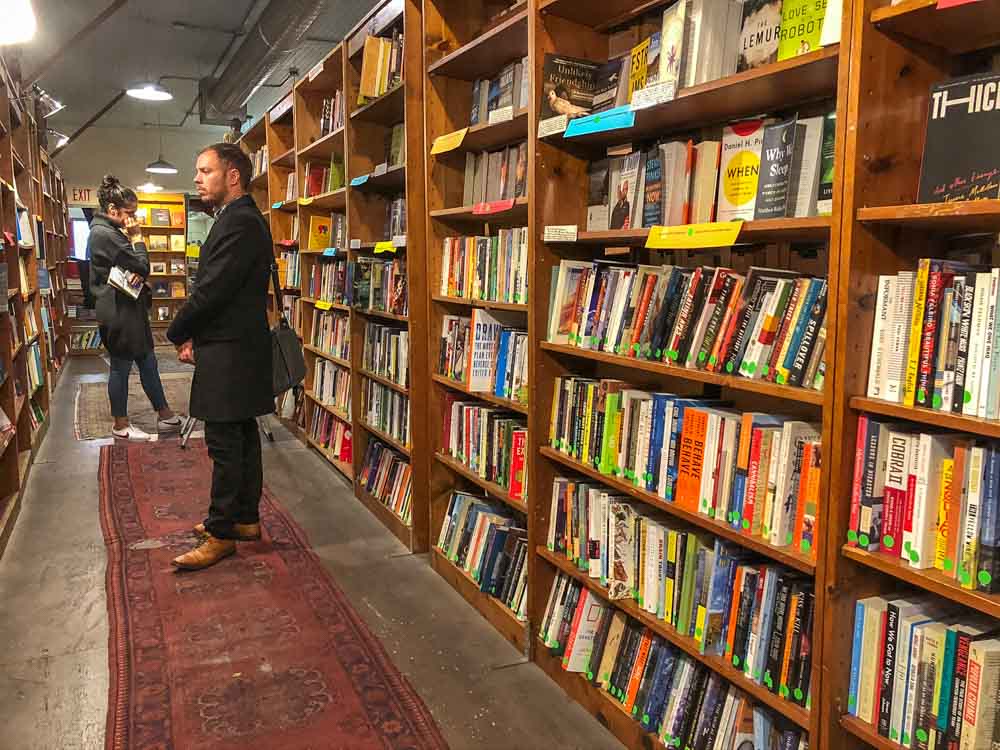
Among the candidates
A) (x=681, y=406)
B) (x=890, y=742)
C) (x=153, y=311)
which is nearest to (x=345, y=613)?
(x=681, y=406)

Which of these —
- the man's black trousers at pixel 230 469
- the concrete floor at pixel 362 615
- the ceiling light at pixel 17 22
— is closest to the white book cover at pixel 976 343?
the concrete floor at pixel 362 615

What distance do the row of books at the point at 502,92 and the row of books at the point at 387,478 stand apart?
4.73ft

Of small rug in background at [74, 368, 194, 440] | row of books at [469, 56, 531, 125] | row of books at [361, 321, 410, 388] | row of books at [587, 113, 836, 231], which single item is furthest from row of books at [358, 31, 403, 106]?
small rug in background at [74, 368, 194, 440]

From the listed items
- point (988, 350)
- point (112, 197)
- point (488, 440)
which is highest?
point (112, 197)

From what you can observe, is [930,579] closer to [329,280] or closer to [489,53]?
[489,53]

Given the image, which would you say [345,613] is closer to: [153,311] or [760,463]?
[760,463]

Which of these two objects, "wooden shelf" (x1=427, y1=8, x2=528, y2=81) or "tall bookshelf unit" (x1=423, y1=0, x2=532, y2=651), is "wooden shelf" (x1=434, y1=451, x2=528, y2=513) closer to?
"tall bookshelf unit" (x1=423, y1=0, x2=532, y2=651)

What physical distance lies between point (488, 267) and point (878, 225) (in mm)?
1449

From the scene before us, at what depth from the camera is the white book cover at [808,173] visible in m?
1.48

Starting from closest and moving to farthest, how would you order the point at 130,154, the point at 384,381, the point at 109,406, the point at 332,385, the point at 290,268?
the point at 384,381, the point at 332,385, the point at 290,268, the point at 109,406, the point at 130,154

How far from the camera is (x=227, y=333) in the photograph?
284cm

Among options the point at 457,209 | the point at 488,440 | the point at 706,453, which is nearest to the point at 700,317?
the point at 706,453

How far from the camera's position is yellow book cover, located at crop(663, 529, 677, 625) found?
1.81 meters

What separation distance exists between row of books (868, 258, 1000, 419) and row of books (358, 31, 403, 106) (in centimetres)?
224
